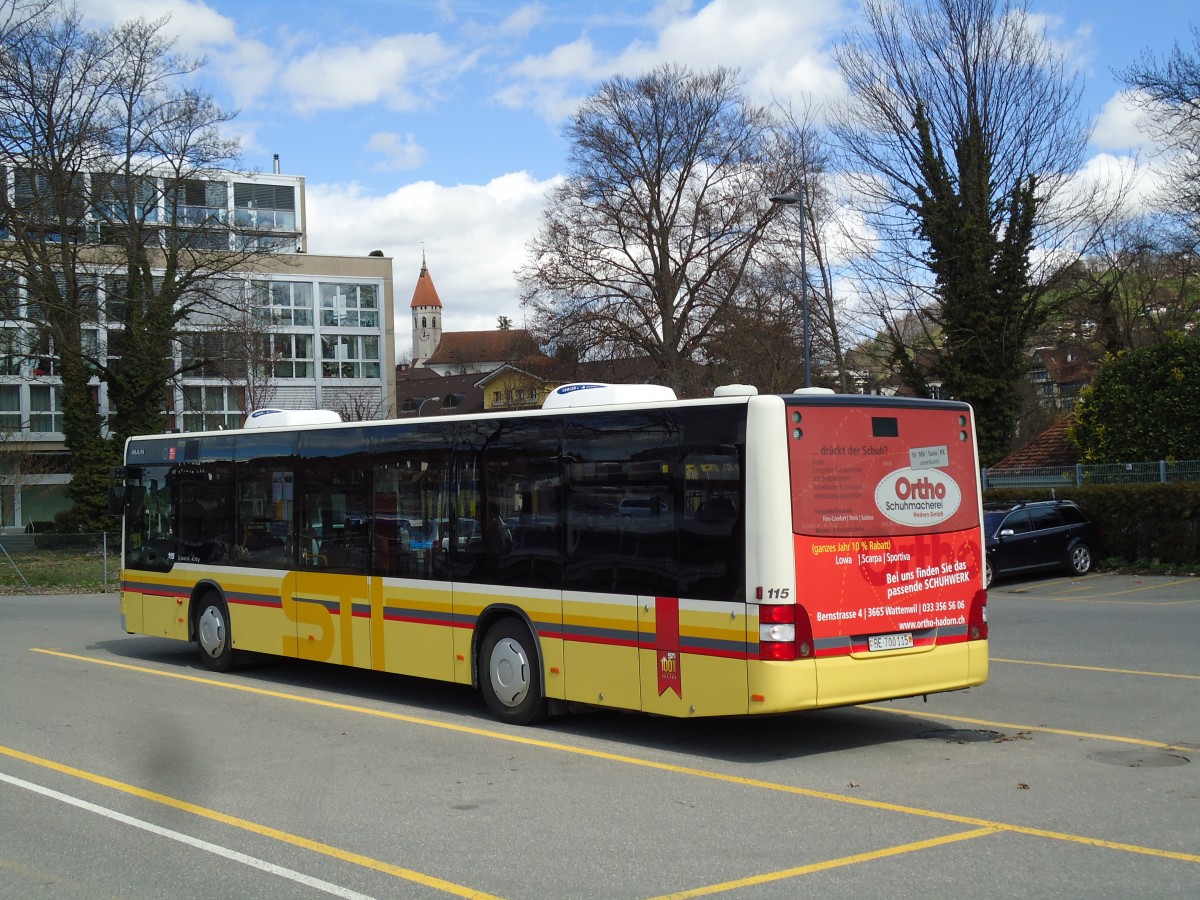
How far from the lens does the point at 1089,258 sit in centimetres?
4291

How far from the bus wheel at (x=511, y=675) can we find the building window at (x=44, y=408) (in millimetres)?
69645

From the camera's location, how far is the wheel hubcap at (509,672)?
10.5 m

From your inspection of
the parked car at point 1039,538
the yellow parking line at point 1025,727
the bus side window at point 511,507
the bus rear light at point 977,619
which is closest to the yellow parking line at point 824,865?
the yellow parking line at point 1025,727

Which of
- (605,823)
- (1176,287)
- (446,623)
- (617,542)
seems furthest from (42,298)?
(1176,287)

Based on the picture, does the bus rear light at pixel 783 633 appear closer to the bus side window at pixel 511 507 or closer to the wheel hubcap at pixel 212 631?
the bus side window at pixel 511 507

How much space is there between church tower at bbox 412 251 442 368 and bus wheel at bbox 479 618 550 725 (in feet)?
574

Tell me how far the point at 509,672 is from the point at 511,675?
0.04m

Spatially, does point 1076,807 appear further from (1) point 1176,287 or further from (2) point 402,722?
(1) point 1176,287

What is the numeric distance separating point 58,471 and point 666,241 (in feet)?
150

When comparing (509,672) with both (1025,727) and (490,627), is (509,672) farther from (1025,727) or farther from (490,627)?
(1025,727)

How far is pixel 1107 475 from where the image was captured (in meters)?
28.0

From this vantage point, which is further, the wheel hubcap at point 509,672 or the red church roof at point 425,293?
the red church roof at point 425,293

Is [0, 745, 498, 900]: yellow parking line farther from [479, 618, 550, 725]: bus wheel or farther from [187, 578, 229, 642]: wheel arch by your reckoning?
[187, 578, 229, 642]: wheel arch

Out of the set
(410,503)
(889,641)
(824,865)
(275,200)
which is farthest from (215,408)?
(824,865)
